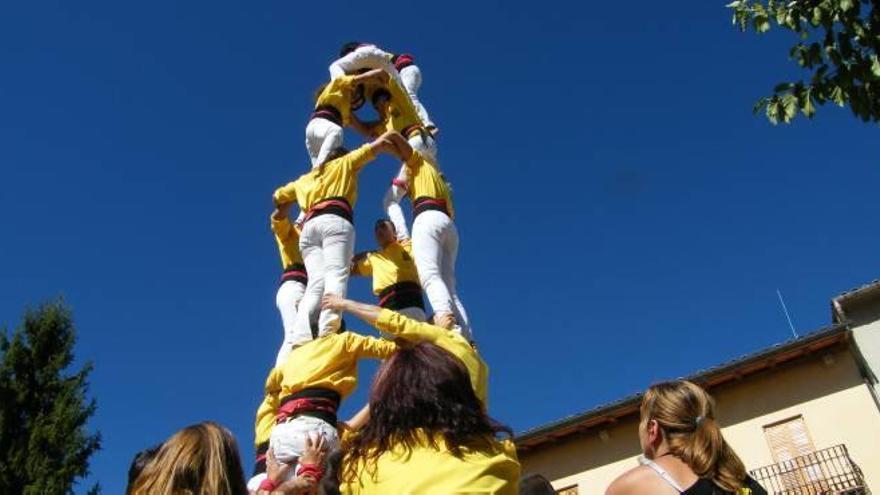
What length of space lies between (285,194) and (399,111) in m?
1.73

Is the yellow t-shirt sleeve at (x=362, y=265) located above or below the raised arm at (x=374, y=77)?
below

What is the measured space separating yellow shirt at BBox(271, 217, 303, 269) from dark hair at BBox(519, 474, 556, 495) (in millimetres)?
4999

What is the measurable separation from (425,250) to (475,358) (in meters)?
2.36

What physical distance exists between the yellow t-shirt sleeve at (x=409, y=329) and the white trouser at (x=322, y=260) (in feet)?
5.40

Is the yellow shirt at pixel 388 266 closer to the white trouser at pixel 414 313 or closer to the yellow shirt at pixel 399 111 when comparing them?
the white trouser at pixel 414 313

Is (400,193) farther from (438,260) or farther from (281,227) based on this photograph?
(438,260)

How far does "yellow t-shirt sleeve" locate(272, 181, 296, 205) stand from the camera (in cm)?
777

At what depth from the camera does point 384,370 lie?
293 centimetres

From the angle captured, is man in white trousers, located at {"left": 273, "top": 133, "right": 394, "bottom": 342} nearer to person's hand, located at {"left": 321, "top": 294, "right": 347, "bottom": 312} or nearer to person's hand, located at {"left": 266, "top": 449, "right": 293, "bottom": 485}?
person's hand, located at {"left": 321, "top": 294, "right": 347, "bottom": 312}

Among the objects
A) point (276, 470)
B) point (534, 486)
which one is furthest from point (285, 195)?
point (534, 486)

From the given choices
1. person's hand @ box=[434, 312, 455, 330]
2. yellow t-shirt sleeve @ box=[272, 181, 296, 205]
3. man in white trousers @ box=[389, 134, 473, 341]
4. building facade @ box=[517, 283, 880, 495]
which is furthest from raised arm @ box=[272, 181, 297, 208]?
building facade @ box=[517, 283, 880, 495]

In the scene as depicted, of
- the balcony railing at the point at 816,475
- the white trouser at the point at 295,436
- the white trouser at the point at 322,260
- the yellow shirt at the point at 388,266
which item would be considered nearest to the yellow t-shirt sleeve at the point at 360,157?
the white trouser at the point at 322,260

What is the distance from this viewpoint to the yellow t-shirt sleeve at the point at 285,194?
777 centimetres

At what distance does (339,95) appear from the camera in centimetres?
799
